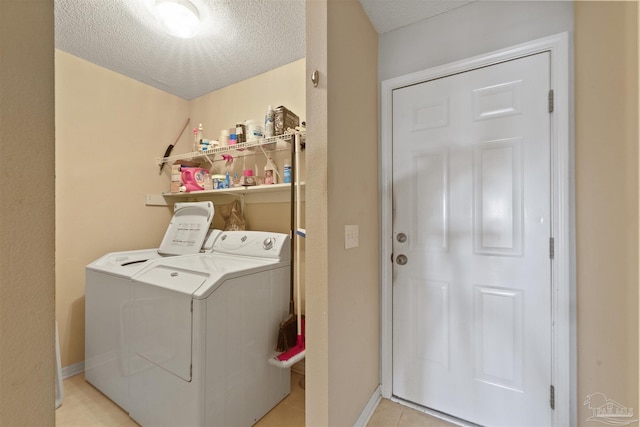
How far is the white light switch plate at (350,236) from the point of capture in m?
1.27

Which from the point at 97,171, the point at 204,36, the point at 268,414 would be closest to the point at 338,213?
the point at 268,414

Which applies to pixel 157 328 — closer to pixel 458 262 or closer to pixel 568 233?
pixel 458 262

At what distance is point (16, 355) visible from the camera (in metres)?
0.39

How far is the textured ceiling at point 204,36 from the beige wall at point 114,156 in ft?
0.48

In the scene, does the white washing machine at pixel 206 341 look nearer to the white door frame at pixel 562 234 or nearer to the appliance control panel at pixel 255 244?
the appliance control panel at pixel 255 244

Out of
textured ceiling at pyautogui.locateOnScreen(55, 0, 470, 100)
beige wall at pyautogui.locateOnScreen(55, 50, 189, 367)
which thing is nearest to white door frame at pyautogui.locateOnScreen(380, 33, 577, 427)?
textured ceiling at pyautogui.locateOnScreen(55, 0, 470, 100)

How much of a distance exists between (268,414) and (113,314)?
3.71ft

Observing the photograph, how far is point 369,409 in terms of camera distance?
1512 mm

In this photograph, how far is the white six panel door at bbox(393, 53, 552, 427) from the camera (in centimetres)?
130

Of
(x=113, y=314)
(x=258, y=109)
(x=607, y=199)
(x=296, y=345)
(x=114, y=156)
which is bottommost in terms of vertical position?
(x=296, y=345)

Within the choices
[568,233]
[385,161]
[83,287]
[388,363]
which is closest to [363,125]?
[385,161]

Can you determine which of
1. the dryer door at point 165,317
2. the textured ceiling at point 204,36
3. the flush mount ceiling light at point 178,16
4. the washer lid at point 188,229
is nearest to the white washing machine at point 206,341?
the dryer door at point 165,317

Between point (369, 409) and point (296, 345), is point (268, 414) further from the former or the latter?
point (369, 409)

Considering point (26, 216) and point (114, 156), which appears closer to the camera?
point (26, 216)
